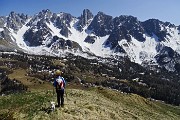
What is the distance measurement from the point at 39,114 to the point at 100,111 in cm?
778

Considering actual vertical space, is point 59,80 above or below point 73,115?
above

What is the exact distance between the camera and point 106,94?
230ft

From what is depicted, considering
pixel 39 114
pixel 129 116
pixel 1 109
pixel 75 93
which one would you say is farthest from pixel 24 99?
pixel 129 116

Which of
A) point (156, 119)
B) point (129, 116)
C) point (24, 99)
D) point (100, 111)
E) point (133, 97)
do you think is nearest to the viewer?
→ point (100, 111)

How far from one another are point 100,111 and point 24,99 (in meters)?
12.8

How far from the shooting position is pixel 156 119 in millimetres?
54250

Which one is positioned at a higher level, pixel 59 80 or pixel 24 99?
pixel 59 80

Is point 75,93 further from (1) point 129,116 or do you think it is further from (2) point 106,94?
(2) point 106,94

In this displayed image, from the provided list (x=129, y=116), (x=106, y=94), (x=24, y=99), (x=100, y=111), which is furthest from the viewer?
(x=106, y=94)

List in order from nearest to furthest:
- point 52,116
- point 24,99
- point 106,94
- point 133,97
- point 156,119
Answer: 1. point 52,116
2. point 24,99
3. point 156,119
4. point 106,94
5. point 133,97

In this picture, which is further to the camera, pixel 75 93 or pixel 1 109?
pixel 75 93

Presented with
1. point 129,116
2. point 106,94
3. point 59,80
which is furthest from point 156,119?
point 59,80

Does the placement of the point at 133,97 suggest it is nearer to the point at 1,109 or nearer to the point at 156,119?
the point at 156,119

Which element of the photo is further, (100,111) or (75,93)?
(75,93)
